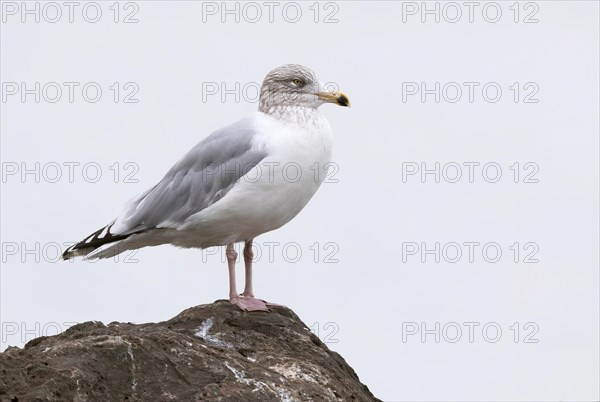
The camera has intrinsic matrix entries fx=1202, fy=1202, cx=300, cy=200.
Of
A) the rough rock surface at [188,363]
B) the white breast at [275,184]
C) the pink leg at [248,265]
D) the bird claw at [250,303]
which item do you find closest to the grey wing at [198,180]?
the white breast at [275,184]

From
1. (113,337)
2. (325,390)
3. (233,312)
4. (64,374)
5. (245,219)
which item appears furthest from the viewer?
(245,219)

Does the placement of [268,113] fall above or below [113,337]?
above

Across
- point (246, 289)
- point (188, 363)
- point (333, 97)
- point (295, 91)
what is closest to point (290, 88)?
point (295, 91)

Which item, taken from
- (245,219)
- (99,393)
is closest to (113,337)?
(99,393)

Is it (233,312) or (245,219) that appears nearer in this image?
(233,312)

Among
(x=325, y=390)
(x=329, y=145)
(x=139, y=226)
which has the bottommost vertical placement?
(x=325, y=390)

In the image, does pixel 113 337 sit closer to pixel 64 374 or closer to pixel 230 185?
pixel 64 374

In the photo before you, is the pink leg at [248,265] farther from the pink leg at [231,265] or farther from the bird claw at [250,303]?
the bird claw at [250,303]
